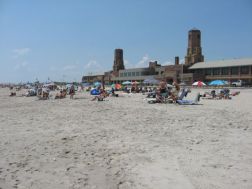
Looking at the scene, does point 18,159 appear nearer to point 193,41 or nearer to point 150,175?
point 150,175

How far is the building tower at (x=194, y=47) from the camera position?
9025 centimetres

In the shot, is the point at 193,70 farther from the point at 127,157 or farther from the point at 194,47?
the point at 127,157

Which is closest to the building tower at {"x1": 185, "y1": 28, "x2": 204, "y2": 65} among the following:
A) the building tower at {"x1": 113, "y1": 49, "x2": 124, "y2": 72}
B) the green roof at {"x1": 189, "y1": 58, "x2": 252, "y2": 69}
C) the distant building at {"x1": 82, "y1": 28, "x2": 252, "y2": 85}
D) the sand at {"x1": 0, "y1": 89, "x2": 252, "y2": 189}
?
the distant building at {"x1": 82, "y1": 28, "x2": 252, "y2": 85}

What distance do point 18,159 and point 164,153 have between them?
269cm

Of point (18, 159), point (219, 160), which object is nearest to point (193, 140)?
point (219, 160)

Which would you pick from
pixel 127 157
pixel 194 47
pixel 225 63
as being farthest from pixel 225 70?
pixel 127 157

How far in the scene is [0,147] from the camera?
6.65 metres

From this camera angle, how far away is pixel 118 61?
115688 millimetres

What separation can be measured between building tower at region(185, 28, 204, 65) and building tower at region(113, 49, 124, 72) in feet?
94.8

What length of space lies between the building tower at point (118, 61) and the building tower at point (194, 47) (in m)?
28.9

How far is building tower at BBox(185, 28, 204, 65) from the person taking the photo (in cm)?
9025

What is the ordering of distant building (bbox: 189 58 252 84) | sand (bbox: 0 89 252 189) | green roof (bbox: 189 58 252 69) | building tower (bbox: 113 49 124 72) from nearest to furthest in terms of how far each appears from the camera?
1. sand (bbox: 0 89 252 189)
2. distant building (bbox: 189 58 252 84)
3. green roof (bbox: 189 58 252 69)
4. building tower (bbox: 113 49 124 72)

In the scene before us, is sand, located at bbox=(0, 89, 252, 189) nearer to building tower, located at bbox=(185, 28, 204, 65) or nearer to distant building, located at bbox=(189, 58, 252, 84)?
distant building, located at bbox=(189, 58, 252, 84)

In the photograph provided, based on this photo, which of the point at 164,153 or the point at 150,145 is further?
the point at 150,145
